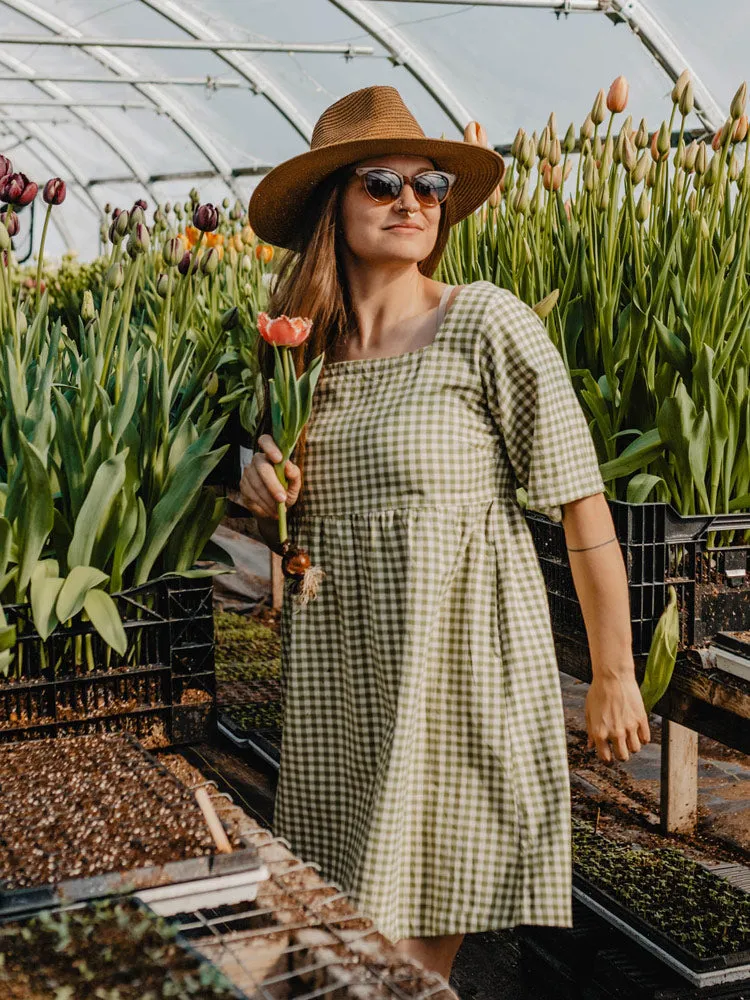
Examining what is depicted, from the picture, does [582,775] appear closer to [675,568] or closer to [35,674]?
[675,568]

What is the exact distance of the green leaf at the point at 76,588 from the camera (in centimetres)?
175

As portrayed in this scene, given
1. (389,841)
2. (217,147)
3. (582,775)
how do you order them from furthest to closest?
(217,147)
(582,775)
(389,841)

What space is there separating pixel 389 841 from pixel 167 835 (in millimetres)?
460

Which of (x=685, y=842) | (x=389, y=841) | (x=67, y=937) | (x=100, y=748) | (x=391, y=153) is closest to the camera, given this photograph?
(x=67, y=937)

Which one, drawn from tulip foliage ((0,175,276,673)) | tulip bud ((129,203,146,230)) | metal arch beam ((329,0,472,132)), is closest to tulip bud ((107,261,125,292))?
tulip foliage ((0,175,276,673))

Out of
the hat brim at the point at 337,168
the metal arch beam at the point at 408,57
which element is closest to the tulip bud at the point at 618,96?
the hat brim at the point at 337,168

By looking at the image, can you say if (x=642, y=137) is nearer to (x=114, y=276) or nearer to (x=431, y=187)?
(x=431, y=187)

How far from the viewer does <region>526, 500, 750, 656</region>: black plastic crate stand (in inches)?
82.2

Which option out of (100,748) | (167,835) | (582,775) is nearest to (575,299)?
(582,775)

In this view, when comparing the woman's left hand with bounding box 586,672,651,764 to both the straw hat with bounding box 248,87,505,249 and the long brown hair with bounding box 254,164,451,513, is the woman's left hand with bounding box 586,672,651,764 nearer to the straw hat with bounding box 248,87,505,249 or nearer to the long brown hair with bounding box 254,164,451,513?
the long brown hair with bounding box 254,164,451,513

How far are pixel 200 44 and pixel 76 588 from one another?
32.5 ft

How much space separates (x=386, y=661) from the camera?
1501 mm

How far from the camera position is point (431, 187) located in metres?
1.59

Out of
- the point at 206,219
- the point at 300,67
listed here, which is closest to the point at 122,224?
the point at 206,219
